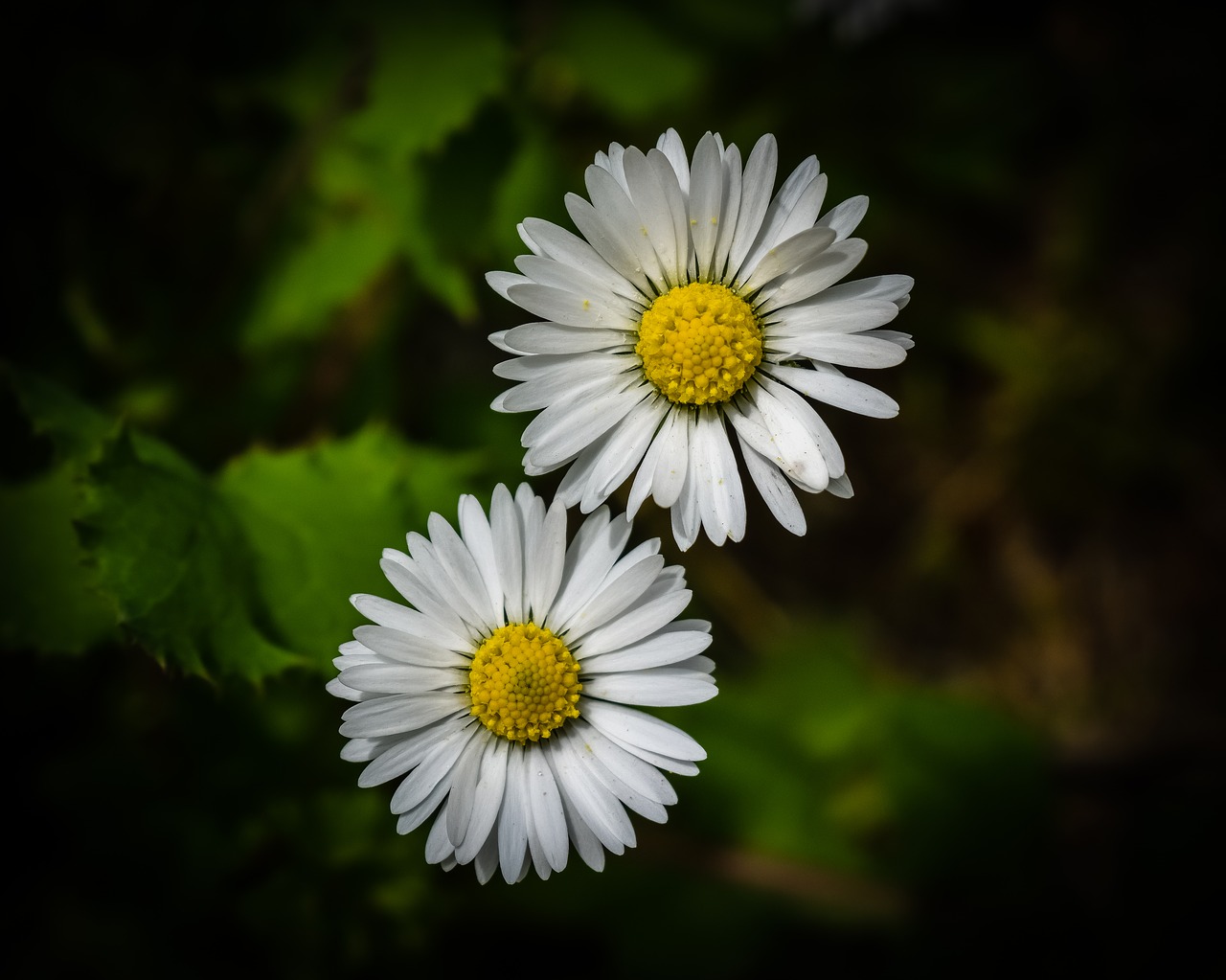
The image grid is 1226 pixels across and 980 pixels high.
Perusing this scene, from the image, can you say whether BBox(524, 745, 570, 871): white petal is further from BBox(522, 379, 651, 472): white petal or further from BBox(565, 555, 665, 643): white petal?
BBox(522, 379, 651, 472): white petal

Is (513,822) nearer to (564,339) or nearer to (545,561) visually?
(545,561)

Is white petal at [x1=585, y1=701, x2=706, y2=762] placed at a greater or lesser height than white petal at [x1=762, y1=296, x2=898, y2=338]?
lesser

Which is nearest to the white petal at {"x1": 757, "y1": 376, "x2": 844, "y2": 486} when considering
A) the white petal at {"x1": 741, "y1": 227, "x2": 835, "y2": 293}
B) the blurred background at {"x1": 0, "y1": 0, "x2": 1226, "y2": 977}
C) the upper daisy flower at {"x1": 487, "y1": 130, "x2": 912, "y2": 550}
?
the upper daisy flower at {"x1": 487, "y1": 130, "x2": 912, "y2": 550}

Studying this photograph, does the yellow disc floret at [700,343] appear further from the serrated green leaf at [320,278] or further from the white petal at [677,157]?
the serrated green leaf at [320,278]

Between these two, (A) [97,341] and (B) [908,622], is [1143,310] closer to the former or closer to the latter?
(B) [908,622]

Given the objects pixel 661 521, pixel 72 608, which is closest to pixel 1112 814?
pixel 661 521
